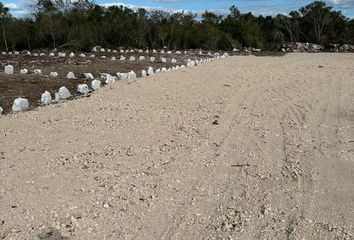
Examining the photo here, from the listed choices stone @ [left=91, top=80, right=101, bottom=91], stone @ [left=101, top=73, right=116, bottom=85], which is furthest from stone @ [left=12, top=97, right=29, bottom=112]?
stone @ [left=101, top=73, right=116, bottom=85]

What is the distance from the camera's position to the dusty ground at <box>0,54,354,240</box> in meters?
4.05

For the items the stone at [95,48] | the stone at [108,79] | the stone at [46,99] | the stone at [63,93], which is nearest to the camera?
the stone at [46,99]

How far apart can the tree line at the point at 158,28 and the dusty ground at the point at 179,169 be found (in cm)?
2041

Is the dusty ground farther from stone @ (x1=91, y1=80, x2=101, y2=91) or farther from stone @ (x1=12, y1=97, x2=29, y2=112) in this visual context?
stone @ (x1=91, y1=80, x2=101, y2=91)

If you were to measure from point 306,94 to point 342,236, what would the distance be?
649cm

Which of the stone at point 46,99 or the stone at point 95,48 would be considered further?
the stone at point 95,48

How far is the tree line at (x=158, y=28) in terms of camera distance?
28719mm

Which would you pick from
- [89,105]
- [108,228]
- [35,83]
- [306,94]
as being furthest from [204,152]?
[35,83]

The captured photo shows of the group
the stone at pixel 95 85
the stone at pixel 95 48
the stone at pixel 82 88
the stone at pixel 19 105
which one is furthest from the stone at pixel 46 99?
the stone at pixel 95 48

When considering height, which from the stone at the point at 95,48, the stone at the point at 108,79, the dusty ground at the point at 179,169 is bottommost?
the stone at the point at 95,48

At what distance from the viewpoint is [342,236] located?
3.80 metres

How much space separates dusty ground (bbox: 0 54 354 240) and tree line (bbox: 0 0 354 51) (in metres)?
20.4

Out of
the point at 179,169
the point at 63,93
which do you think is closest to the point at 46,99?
the point at 63,93

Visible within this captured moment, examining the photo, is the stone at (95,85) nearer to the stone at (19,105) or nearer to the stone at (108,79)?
the stone at (108,79)
